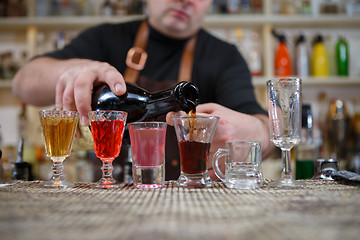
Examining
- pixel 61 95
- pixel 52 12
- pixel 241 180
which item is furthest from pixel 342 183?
pixel 52 12

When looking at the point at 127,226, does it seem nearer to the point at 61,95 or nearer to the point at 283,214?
the point at 283,214

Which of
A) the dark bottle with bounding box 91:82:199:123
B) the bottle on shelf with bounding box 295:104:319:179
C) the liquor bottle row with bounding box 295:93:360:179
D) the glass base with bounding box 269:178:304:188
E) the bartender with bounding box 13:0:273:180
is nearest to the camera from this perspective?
the glass base with bounding box 269:178:304:188

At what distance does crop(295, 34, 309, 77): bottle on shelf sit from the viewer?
262 cm

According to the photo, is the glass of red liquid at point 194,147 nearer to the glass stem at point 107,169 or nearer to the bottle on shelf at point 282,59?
the glass stem at point 107,169

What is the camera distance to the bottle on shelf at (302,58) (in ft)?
8.61

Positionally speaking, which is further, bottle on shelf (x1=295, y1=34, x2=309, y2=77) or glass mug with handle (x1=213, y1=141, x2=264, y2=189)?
bottle on shelf (x1=295, y1=34, x2=309, y2=77)

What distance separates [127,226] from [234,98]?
47.3 inches

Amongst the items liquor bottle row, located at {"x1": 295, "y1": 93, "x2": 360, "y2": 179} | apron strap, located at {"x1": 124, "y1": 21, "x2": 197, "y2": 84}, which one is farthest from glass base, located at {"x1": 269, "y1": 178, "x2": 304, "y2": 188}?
liquor bottle row, located at {"x1": 295, "y1": 93, "x2": 360, "y2": 179}

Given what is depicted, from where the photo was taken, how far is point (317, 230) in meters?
0.40

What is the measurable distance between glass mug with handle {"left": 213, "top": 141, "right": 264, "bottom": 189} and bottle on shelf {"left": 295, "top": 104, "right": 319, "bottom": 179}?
57 cm

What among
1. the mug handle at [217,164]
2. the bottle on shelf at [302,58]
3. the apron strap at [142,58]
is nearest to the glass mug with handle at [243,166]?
the mug handle at [217,164]

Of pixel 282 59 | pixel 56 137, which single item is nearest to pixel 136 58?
pixel 56 137

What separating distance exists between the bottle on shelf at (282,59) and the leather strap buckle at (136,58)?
3.87ft

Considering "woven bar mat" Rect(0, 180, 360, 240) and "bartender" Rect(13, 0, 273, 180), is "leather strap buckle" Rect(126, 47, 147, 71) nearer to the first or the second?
"bartender" Rect(13, 0, 273, 180)
